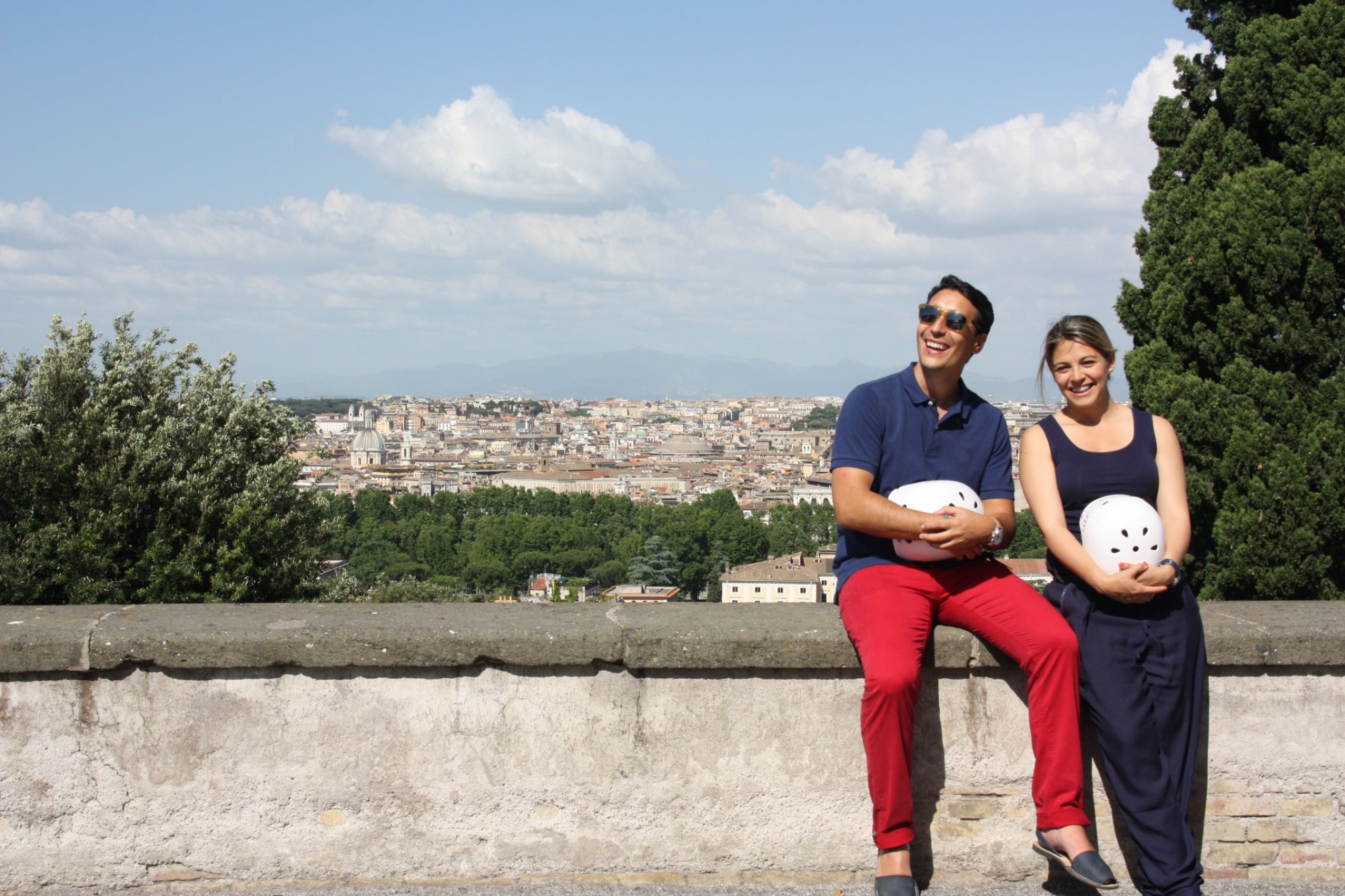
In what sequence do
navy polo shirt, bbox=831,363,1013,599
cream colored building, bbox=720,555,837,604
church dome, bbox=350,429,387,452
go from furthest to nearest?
church dome, bbox=350,429,387,452 → cream colored building, bbox=720,555,837,604 → navy polo shirt, bbox=831,363,1013,599

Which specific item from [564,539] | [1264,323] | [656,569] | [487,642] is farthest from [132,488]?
[564,539]

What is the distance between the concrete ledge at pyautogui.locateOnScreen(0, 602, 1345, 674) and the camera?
237cm

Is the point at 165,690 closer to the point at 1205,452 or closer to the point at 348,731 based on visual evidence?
the point at 348,731

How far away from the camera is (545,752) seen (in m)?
2.46

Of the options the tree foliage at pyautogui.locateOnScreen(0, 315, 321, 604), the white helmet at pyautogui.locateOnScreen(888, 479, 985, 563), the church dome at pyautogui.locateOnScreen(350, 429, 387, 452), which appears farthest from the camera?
the church dome at pyautogui.locateOnScreen(350, 429, 387, 452)

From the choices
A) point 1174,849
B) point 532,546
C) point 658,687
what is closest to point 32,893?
point 658,687

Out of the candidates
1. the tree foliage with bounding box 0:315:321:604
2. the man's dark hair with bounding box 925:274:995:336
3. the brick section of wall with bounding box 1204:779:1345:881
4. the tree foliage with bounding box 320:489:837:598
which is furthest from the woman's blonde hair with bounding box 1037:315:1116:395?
the tree foliage with bounding box 320:489:837:598

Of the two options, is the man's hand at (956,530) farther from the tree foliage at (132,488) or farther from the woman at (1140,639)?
the tree foliage at (132,488)

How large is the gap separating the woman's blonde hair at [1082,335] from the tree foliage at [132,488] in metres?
4.94

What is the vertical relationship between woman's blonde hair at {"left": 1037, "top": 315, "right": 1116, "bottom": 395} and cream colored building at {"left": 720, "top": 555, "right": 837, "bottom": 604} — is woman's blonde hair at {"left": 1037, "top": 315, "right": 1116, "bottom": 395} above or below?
above

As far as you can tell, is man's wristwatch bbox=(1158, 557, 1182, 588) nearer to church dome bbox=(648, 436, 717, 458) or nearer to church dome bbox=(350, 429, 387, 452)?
church dome bbox=(350, 429, 387, 452)

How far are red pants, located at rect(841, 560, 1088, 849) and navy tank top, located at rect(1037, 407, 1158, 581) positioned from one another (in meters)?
0.20

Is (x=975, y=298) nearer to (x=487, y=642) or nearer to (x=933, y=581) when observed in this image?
(x=933, y=581)

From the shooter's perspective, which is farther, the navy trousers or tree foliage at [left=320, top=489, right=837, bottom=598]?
tree foliage at [left=320, top=489, right=837, bottom=598]
